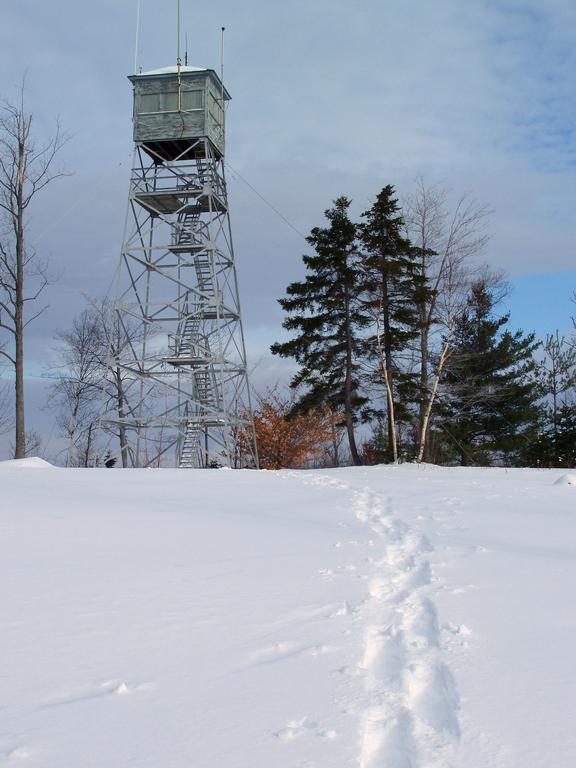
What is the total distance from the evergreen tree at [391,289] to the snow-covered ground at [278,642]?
51.2ft

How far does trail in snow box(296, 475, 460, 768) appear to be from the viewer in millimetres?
2365

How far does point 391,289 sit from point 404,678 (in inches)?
812

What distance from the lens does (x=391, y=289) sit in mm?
22875

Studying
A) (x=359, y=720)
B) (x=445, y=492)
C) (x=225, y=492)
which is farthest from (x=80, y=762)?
(x=445, y=492)

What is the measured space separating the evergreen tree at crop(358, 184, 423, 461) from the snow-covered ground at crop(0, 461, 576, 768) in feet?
51.2

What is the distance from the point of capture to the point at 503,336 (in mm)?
26719

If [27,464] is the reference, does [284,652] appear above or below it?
below

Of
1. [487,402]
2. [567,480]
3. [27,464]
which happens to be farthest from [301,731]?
[487,402]

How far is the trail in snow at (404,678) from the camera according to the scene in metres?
2.37

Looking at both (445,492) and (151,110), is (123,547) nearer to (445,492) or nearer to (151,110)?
(445,492)

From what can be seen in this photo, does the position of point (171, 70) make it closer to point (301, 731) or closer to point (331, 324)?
point (331, 324)

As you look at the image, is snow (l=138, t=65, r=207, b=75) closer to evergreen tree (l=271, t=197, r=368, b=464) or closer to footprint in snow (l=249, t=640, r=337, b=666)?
evergreen tree (l=271, t=197, r=368, b=464)

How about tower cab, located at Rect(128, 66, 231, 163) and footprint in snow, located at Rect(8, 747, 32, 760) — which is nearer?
footprint in snow, located at Rect(8, 747, 32, 760)

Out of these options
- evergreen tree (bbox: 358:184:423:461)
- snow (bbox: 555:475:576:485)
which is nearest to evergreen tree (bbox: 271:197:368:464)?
evergreen tree (bbox: 358:184:423:461)
